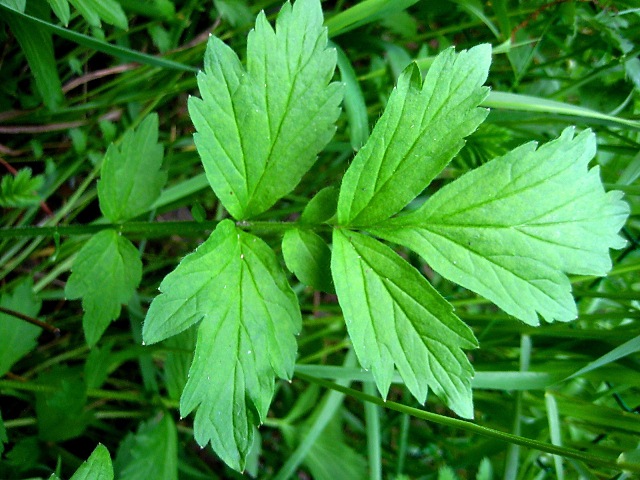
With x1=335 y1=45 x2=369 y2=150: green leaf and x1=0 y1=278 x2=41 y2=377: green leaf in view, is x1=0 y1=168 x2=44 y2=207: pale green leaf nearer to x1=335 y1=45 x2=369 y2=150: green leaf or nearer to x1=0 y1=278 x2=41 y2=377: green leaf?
x1=0 y1=278 x2=41 y2=377: green leaf

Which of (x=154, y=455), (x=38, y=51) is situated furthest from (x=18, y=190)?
(x=154, y=455)

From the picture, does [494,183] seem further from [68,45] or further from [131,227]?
[68,45]

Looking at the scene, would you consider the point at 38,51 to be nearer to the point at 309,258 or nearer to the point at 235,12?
the point at 235,12

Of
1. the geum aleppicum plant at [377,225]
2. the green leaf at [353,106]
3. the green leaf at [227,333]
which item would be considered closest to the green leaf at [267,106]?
the geum aleppicum plant at [377,225]

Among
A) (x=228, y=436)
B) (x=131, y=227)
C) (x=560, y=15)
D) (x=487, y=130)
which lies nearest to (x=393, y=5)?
(x=487, y=130)

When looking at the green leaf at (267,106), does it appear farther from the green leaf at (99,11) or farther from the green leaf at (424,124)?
the green leaf at (99,11)
